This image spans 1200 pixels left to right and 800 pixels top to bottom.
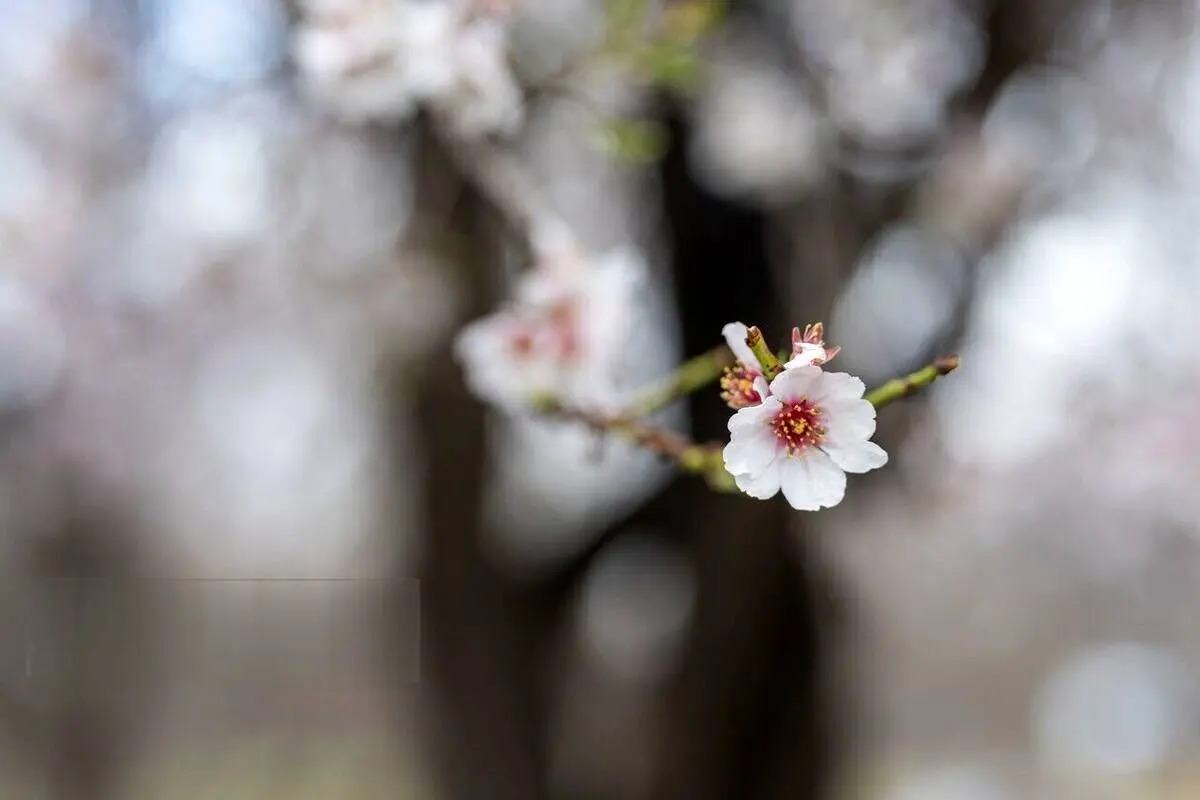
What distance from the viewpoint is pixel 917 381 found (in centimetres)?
57

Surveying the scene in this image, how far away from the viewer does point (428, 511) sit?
259cm

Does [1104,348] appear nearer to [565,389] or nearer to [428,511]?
[428,511]

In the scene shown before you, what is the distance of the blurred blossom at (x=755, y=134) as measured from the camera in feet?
8.36

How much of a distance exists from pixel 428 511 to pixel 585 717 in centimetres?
65

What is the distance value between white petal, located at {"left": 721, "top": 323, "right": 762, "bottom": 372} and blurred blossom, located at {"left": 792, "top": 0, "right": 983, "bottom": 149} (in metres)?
2.10

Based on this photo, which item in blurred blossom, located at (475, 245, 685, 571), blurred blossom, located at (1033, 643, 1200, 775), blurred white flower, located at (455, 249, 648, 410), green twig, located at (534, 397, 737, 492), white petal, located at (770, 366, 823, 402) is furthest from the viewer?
blurred blossom, located at (1033, 643, 1200, 775)

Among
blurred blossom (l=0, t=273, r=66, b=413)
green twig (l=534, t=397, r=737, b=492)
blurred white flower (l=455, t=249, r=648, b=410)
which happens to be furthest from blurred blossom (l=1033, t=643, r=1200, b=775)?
green twig (l=534, t=397, r=737, b=492)

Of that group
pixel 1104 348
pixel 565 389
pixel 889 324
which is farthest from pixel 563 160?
pixel 565 389

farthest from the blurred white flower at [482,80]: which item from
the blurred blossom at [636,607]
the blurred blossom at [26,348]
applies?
the blurred blossom at [26,348]

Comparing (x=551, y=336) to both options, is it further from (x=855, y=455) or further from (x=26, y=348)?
(x=26, y=348)

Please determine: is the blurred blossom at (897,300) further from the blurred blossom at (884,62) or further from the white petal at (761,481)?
the white petal at (761,481)

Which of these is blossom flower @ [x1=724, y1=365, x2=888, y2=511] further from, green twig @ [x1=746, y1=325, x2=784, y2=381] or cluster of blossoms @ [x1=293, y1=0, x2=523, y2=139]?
cluster of blossoms @ [x1=293, y1=0, x2=523, y2=139]

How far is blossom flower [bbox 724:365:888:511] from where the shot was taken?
0.53 metres

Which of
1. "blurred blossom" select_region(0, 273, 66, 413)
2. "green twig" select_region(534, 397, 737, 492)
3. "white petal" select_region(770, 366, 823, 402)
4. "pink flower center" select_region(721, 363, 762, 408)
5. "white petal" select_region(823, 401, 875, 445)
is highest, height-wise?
"blurred blossom" select_region(0, 273, 66, 413)
